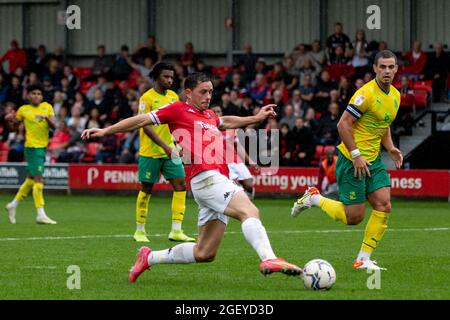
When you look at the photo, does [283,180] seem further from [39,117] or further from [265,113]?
[265,113]

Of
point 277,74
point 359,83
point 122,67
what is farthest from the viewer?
point 122,67

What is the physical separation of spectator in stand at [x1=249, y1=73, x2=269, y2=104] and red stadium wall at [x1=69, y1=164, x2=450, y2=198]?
130 inches

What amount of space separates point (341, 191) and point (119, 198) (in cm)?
1629

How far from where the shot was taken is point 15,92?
1367 inches

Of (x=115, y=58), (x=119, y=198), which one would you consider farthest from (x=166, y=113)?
(x=115, y=58)

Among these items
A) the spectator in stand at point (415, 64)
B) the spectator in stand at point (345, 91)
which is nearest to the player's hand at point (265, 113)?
the spectator in stand at point (345, 91)

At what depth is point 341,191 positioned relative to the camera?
12578mm

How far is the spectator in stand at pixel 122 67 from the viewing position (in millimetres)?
34656

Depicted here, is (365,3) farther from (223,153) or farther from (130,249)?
(223,153)

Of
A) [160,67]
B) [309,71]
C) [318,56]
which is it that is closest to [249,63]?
[318,56]

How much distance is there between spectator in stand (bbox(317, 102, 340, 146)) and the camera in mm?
28312

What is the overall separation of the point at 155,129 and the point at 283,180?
1188cm

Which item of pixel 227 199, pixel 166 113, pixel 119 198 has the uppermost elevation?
pixel 166 113

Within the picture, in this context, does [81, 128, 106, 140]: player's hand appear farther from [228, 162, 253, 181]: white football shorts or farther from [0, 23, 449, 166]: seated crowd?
[0, 23, 449, 166]: seated crowd
